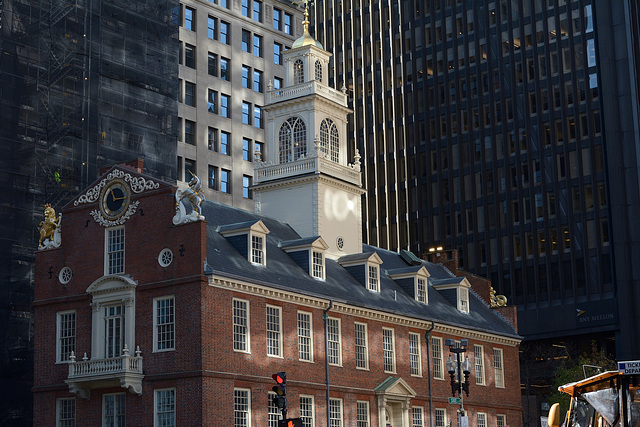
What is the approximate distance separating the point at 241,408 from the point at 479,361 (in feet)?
71.0

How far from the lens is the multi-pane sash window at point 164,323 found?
45.3 m

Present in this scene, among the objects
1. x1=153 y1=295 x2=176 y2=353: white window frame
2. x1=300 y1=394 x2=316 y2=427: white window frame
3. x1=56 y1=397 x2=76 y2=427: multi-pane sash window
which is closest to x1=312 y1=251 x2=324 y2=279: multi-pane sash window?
x1=300 y1=394 x2=316 y2=427: white window frame

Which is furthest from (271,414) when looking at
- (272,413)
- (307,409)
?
(307,409)

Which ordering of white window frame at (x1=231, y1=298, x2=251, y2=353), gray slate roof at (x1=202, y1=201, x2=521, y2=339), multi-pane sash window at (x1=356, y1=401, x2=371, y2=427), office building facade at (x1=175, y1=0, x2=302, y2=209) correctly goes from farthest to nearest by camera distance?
office building facade at (x1=175, y1=0, x2=302, y2=209) < multi-pane sash window at (x1=356, y1=401, x2=371, y2=427) < gray slate roof at (x1=202, y1=201, x2=521, y2=339) < white window frame at (x1=231, y1=298, x2=251, y2=353)

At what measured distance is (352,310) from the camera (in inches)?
2094

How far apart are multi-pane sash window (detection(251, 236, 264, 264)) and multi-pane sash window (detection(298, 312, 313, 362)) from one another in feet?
10.8

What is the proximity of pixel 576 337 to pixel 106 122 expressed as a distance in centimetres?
4885

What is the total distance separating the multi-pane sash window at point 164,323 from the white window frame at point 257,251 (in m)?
4.77

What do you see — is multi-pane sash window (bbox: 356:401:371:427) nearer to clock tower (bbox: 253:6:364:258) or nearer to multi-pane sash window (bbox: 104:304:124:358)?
clock tower (bbox: 253:6:364:258)

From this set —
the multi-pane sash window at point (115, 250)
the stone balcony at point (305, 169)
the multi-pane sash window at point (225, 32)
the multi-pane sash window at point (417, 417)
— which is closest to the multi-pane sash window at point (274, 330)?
the multi-pane sash window at point (115, 250)

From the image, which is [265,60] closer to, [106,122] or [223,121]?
[223,121]

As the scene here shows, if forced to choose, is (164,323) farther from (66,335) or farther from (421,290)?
(421,290)

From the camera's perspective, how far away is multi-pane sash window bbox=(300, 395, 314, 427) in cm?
4928

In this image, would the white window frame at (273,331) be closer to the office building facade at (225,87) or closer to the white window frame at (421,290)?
the white window frame at (421,290)
